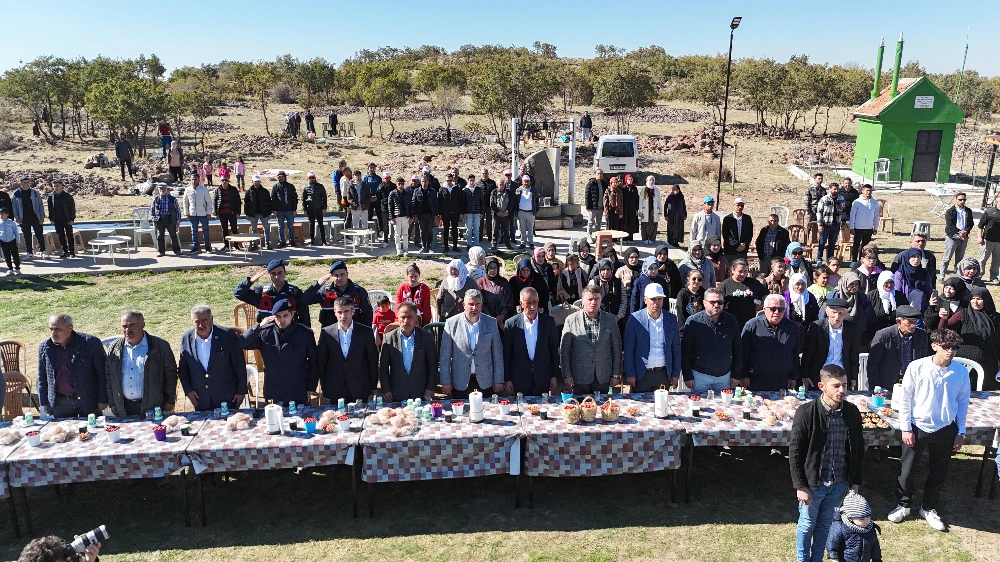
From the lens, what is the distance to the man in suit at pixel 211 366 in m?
6.39

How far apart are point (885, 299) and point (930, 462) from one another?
324 centimetres

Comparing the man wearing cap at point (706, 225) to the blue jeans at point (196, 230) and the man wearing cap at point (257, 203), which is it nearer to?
the man wearing cap at point (257, 203)

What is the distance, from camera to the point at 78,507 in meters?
6.06

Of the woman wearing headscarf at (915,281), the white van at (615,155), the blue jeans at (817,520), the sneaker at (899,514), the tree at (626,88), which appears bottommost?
the sneaker at (899,514)

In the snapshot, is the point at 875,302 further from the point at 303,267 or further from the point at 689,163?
the point at 689,163

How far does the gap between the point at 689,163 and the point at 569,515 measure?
82.1 ft

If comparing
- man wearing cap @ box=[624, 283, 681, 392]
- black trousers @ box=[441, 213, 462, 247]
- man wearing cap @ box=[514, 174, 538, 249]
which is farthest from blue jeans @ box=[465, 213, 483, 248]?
man wearing cap @ box=[624, 283, 681, 392]

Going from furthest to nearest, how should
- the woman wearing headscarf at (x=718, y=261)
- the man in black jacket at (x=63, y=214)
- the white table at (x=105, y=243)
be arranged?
the white table at (x=105, y=243) → the man in black jacket at (x=63, y=214) → the woman wearing headscarf at (x=718, y=261)

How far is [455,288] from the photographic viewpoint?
8312mm

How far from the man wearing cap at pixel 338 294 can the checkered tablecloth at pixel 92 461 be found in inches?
98.8

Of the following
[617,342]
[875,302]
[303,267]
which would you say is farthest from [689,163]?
[617,342]

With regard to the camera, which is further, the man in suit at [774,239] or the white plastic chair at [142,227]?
the white plastic chair at [142,227]

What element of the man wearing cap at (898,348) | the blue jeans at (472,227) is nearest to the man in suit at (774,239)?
the man wearing cap at (898,348)

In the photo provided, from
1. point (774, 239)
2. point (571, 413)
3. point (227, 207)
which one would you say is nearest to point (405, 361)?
point (571, 413)
